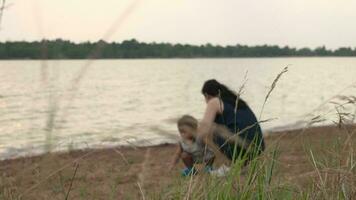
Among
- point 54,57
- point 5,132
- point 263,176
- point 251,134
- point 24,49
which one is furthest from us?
point 5,132

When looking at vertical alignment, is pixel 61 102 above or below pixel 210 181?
above

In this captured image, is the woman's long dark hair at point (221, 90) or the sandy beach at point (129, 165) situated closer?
the sandy beach at point (129, 165)

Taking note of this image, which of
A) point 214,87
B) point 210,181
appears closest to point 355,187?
point 210,181

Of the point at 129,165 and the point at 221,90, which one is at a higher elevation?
the point at 221,90

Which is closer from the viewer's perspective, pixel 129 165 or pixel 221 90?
pixel 129 165

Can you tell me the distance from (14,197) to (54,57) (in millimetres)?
1084

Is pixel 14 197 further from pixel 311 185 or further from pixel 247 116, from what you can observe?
pixel 247 116

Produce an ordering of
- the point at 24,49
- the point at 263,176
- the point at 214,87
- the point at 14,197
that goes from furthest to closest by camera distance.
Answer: the point at 214,87
the point at 14,197
the point at 263,176
the point at 24,49

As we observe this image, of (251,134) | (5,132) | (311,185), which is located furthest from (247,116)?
(311,185)

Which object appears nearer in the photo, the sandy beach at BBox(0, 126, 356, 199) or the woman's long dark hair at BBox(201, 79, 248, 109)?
the sandy beach at BBox(0, 126, 356, 199)

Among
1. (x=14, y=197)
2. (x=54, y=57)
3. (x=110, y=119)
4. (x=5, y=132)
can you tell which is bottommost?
(x=110, y=119)

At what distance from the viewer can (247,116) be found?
608 cm

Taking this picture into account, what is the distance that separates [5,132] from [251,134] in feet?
10.0

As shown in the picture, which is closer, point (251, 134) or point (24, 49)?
point (24, 49)
